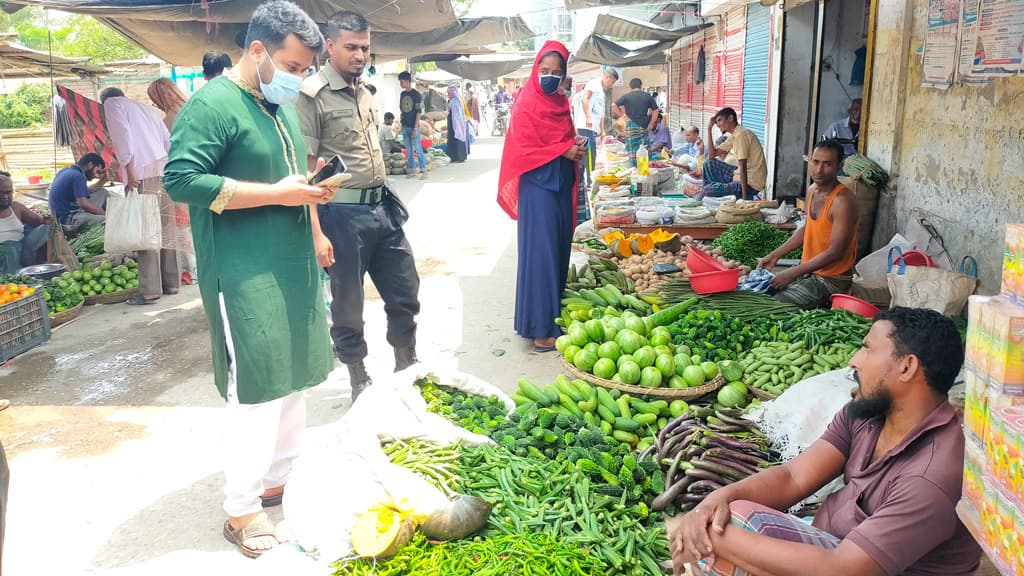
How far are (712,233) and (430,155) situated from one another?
13.8 meters

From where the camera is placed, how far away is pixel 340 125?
439cm

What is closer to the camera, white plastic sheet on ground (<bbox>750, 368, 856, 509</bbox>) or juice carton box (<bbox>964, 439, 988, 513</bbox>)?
juice carton box (<bbox>964, 439, 988, 513</bbox>)

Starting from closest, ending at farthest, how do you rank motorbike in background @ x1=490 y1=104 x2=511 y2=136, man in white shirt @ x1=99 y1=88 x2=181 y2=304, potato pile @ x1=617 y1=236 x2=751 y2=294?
potato pile @ x1=617 y1=236 x2=751 y2=294 < man in white shirt @ x1=99 y1=88 x2=181 y2=304 < motorbike in background @ x1=490 y1=104 x2=511 y2=136

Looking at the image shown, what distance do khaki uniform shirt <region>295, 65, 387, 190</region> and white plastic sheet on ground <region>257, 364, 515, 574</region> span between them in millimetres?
1526

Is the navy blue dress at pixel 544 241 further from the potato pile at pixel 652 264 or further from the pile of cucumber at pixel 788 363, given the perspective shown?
the pile of cucumber at pixel 788 363

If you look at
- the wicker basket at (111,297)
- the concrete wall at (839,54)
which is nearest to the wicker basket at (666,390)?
the wicker basket at (111,297)

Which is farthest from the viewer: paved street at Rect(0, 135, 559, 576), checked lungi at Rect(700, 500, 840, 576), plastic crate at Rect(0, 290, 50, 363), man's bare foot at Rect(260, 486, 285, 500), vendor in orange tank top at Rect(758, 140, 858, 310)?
plastic crate at Rect(0, 290, 50, 363)

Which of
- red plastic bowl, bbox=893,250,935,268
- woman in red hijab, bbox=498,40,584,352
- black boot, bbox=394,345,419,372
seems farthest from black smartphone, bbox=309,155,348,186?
red plastic bowl, bbox=893,250,935,268

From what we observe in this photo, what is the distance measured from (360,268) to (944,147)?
13.4 feet

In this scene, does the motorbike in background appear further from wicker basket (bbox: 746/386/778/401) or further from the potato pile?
wicker basket (bbox: 746/386/778/401)

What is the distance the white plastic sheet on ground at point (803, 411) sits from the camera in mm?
3561

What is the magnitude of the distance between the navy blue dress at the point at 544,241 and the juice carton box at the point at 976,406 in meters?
4.02

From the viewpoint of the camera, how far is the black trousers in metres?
4.45

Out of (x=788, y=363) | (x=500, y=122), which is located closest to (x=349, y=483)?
(x=788, y=363)
